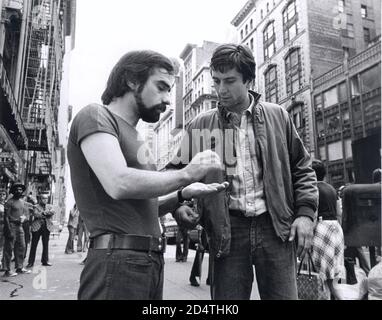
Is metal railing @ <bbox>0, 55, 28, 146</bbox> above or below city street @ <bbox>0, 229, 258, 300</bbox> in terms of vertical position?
above

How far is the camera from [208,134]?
2.19m

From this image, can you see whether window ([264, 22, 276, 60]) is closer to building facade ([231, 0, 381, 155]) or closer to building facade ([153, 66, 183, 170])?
building facade ([231, 0, 381, 155])

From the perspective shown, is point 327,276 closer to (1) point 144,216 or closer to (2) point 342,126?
(1) point 144,216

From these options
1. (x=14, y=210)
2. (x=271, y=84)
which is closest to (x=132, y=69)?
(x=14, y=210)

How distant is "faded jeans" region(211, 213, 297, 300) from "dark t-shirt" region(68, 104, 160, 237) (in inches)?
25.2

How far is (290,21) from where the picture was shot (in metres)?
31.1

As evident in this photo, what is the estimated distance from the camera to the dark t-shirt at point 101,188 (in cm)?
140

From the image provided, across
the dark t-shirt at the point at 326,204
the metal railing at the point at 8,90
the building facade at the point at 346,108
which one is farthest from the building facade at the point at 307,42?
the dark t-shirt at the point at 326,204

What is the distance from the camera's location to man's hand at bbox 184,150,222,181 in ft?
4.63

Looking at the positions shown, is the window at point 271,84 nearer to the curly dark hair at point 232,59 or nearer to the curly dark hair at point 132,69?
the curly dark hair at point 232,59

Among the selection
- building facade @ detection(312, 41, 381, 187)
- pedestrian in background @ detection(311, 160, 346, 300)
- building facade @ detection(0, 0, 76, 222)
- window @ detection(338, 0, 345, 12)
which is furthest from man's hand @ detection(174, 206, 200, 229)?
window @ detection(338, 0, 345, 12)

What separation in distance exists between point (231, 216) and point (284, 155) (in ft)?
1.43

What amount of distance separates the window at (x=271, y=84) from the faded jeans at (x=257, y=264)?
103ft
